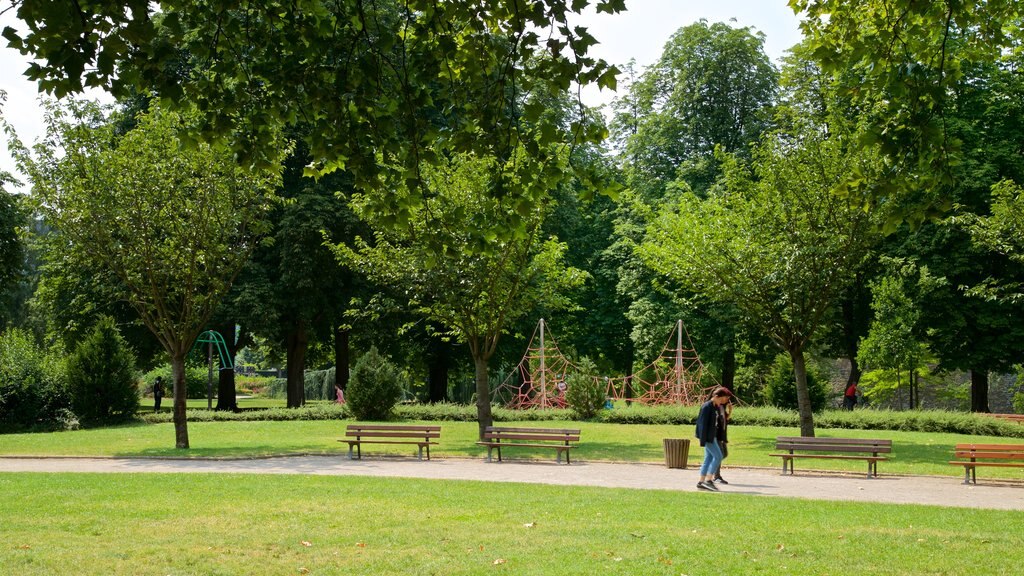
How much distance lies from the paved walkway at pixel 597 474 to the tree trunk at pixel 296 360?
15.4 metres

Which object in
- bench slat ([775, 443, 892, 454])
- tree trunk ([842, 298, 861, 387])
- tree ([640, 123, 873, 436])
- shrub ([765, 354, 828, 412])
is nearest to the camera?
bench slat ([775, 443, 892, 454])

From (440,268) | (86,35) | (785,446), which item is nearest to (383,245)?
(440,268)

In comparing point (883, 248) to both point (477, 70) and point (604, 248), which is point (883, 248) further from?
point (477, 70)

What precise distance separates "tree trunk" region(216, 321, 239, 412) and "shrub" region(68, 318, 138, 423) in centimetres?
616

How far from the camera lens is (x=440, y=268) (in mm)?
21766

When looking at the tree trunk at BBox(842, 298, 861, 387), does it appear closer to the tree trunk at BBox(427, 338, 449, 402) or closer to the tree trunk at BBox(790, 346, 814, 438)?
the tree trunk at BBox(790, 346, 814, 438)

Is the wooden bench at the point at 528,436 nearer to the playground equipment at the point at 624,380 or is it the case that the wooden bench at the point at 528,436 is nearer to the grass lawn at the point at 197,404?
the playground equipment at the point at 624,380

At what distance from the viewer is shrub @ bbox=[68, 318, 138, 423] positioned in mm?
28406

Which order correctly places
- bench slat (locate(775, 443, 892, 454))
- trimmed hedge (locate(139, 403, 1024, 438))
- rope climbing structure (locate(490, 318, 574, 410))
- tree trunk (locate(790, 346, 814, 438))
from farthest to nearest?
rope climbing structure (locate(490, 318, 574, 410)) < trimmed hedge (locate(139, 403, 1024, 438)) < tree trunk (locate(790, 346, 814, 438)) < bench slat (locate(775, 443, 892, 454))

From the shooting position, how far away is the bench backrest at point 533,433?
61.2 feet

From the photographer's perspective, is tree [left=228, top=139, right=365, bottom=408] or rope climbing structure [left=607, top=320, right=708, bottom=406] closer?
tree [left=228, top=139, right=365, bottom=408]

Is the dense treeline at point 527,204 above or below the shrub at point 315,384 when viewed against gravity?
above

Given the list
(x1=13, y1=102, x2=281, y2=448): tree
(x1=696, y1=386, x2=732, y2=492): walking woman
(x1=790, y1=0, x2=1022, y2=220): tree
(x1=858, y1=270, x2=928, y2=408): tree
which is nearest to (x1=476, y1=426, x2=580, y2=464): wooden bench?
(x1=696, y1=386, x2=732, y2=492): walking woman

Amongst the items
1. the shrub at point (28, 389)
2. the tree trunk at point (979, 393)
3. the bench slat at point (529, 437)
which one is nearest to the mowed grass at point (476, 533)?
the bench slat at point (529, 437)
